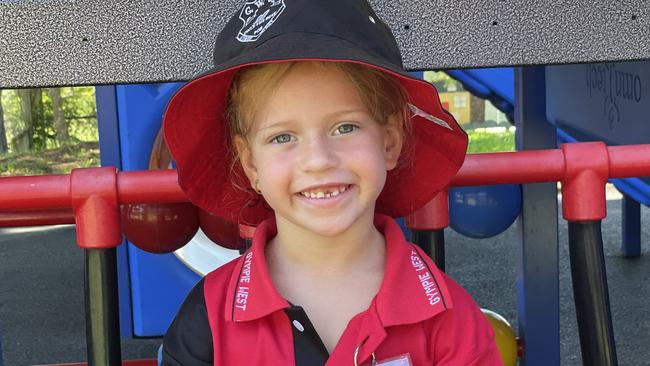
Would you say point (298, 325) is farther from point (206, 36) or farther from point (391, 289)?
point (206, 36)

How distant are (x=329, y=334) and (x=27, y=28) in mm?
474

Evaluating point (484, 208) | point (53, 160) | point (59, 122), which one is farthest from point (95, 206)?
point (59, 122)

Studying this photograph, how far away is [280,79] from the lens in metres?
1.00

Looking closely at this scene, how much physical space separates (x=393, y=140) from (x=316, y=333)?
267 mm

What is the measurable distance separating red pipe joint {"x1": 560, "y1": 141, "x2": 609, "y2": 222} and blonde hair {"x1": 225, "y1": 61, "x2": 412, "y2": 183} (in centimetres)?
22

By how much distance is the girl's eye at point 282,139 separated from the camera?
101cm

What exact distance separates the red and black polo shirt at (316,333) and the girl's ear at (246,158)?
11cm

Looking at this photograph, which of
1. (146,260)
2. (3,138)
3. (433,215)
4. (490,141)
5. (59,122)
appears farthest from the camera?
(490,141)

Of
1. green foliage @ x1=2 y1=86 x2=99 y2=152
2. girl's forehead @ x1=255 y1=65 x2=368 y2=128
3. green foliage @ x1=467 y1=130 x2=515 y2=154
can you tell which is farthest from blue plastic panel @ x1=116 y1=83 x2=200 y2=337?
green foliage @ x1=2 y1=86 x2=99 y2=152

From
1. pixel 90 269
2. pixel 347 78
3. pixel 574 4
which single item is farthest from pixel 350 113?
pixel 90 269

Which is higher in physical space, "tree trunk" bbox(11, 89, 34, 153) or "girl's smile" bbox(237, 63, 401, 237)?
"tree trunk" bbox(11, 89, 34, 153)

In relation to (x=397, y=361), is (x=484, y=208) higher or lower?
higher

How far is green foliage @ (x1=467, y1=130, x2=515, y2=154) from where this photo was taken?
7.27 meters

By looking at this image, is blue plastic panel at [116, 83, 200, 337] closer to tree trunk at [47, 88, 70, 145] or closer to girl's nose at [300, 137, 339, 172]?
girl's nose at [300, 137, 339, 172]
